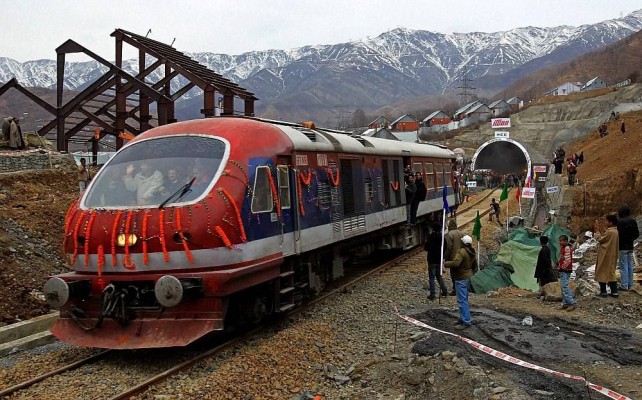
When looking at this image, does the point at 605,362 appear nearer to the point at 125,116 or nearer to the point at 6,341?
the point at 6,341

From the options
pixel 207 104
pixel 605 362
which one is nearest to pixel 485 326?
pixel 605 362

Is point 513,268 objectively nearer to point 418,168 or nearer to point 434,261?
point 418,168

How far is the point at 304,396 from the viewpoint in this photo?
715 centimetres

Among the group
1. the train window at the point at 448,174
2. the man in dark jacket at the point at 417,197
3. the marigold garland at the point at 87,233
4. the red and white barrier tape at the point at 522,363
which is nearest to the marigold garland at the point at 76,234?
the marigold garland at the point at 87,233

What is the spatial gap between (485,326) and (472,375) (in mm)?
2500

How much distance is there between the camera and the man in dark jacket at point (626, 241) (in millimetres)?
12406

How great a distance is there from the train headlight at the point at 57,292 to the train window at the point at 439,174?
1352 centimetres

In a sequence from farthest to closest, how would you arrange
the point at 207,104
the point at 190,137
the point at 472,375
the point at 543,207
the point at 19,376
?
1. the point at 543,207
2. the point at 207,104
3. the point at 190,137
4. the point at 19,376
5. the point at 472,375

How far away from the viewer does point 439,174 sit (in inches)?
791

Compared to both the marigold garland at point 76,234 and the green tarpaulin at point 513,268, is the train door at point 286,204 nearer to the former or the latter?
the marigold garland at point 76,234

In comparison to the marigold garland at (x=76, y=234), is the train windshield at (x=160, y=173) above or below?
above

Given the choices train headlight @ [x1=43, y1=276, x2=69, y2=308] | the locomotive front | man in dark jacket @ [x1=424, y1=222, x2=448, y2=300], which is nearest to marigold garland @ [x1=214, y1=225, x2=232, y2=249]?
the locomotive front

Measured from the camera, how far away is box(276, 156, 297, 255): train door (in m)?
9.62

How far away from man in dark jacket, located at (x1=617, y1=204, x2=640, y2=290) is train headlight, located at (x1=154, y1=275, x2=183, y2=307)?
8811 mm
